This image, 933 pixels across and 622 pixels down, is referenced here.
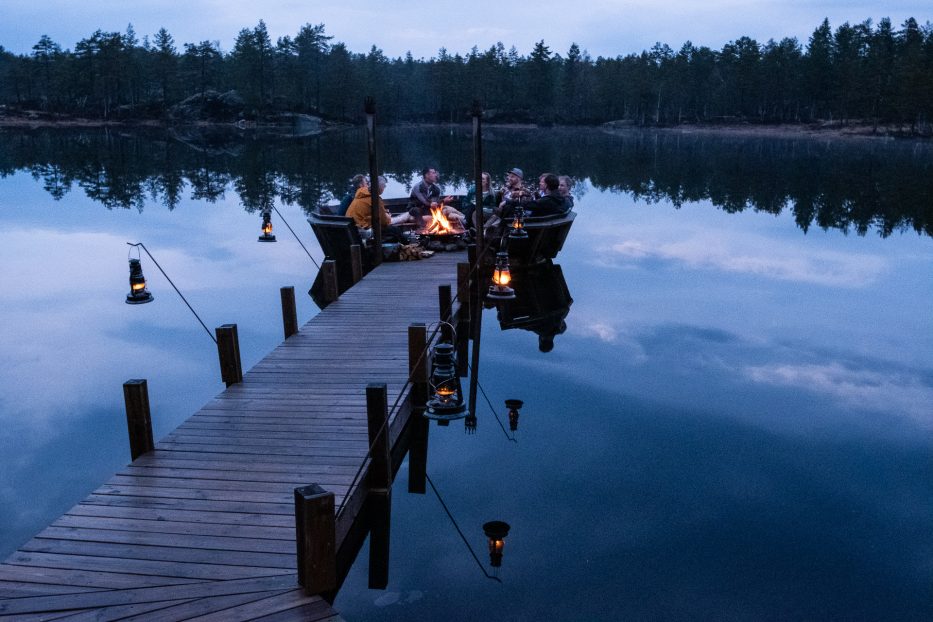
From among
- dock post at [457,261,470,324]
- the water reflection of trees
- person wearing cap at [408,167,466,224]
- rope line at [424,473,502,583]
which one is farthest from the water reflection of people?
the water reflection of trees

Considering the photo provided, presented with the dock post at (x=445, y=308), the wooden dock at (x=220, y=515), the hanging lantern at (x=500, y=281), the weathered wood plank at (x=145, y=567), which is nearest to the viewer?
the wooden dock at (x=220, y=515)

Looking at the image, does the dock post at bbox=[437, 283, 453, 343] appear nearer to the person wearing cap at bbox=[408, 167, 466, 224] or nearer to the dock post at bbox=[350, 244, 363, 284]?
the dock post at bbox=[350, 244, 363, 284]

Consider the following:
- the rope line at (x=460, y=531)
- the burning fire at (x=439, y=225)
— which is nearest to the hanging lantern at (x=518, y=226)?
the burning fire at (x=439, y=225)

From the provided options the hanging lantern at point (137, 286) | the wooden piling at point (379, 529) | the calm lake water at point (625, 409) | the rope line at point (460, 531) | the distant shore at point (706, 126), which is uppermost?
the distant shore at point (706, 126)

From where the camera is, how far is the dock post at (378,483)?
6750 mm

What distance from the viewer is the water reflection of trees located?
38.7 meters

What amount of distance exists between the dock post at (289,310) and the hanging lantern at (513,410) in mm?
3446

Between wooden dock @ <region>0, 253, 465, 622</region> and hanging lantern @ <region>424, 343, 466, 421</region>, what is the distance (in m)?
0.87

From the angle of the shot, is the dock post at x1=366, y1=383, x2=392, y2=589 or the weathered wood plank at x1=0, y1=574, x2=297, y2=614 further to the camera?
the dock post at x1=366, y1=383, x2=392, y2=589

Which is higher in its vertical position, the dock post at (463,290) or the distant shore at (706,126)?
the distant shore at (706,126)

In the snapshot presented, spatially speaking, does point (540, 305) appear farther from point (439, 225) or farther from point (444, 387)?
point (444, 387)

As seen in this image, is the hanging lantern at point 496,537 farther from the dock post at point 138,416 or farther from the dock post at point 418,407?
the dock post at point 138,416

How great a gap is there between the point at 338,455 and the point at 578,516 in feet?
8.59

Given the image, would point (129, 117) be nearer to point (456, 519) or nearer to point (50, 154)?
point (50, 154)
